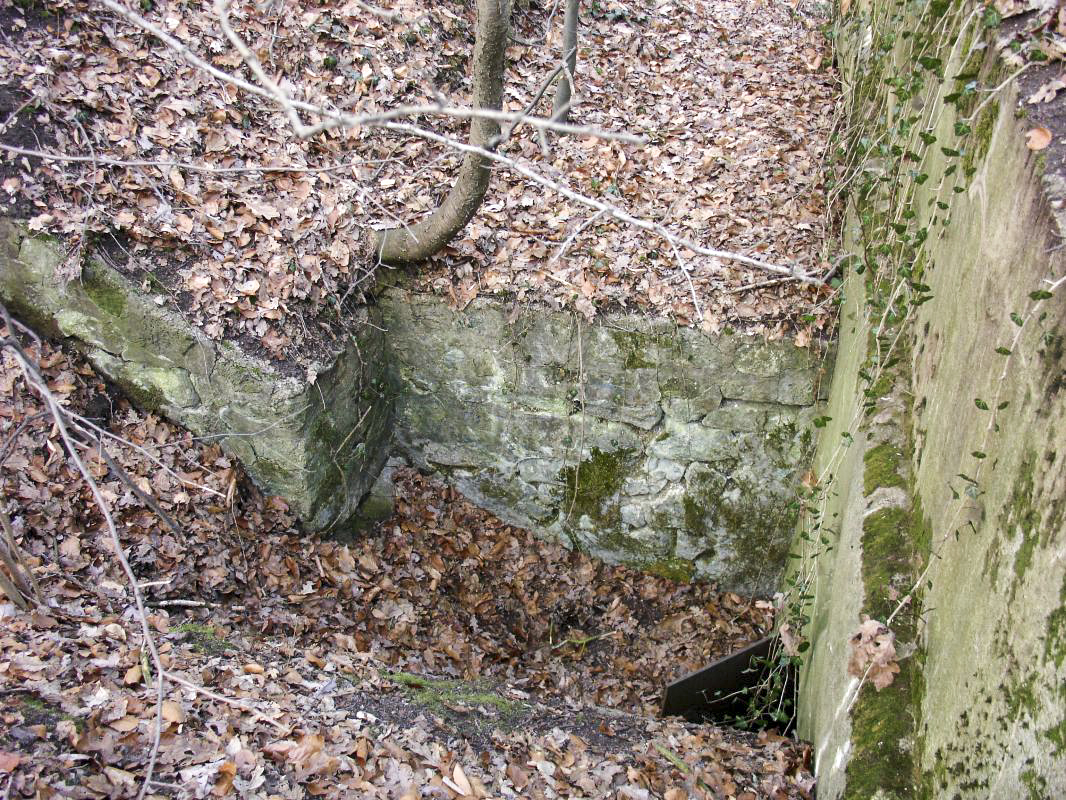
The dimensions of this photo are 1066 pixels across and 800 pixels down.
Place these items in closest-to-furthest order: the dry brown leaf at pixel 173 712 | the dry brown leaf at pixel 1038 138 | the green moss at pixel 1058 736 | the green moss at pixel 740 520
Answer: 1. the green moss at pixel 1058 736
2. the dry brown leaf at pixel 1038 138
3. the dry brown leaf at pixel 173 712
4. the green moss at pixel 740 520

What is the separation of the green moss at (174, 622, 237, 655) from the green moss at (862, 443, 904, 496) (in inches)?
114

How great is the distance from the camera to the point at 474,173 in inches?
148

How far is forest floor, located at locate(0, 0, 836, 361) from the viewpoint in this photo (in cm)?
373

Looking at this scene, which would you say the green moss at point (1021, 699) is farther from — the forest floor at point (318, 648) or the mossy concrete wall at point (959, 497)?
the forest floor at point (318, 648)

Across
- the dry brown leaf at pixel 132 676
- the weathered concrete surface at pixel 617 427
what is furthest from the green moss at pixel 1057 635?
the dry brown leaf at pixel 132 676

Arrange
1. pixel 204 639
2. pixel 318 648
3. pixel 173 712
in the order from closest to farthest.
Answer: pixel 173 712 < pixel 204 639 < pixel 318 648

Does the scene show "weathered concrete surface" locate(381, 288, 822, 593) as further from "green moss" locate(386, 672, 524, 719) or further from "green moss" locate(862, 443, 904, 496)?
"green moss" locate(386, 672, 524, 719)

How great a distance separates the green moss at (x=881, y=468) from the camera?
2.87 m

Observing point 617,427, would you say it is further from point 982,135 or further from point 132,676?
point 132,676

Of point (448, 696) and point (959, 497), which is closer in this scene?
point (959, 497)

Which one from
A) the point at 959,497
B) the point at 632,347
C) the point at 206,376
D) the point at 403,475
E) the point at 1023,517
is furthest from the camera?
the point at 403,475

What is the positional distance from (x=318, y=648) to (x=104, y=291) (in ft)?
7.11

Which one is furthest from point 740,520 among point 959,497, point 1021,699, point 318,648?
point 1021,699

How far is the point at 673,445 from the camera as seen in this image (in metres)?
4.48
